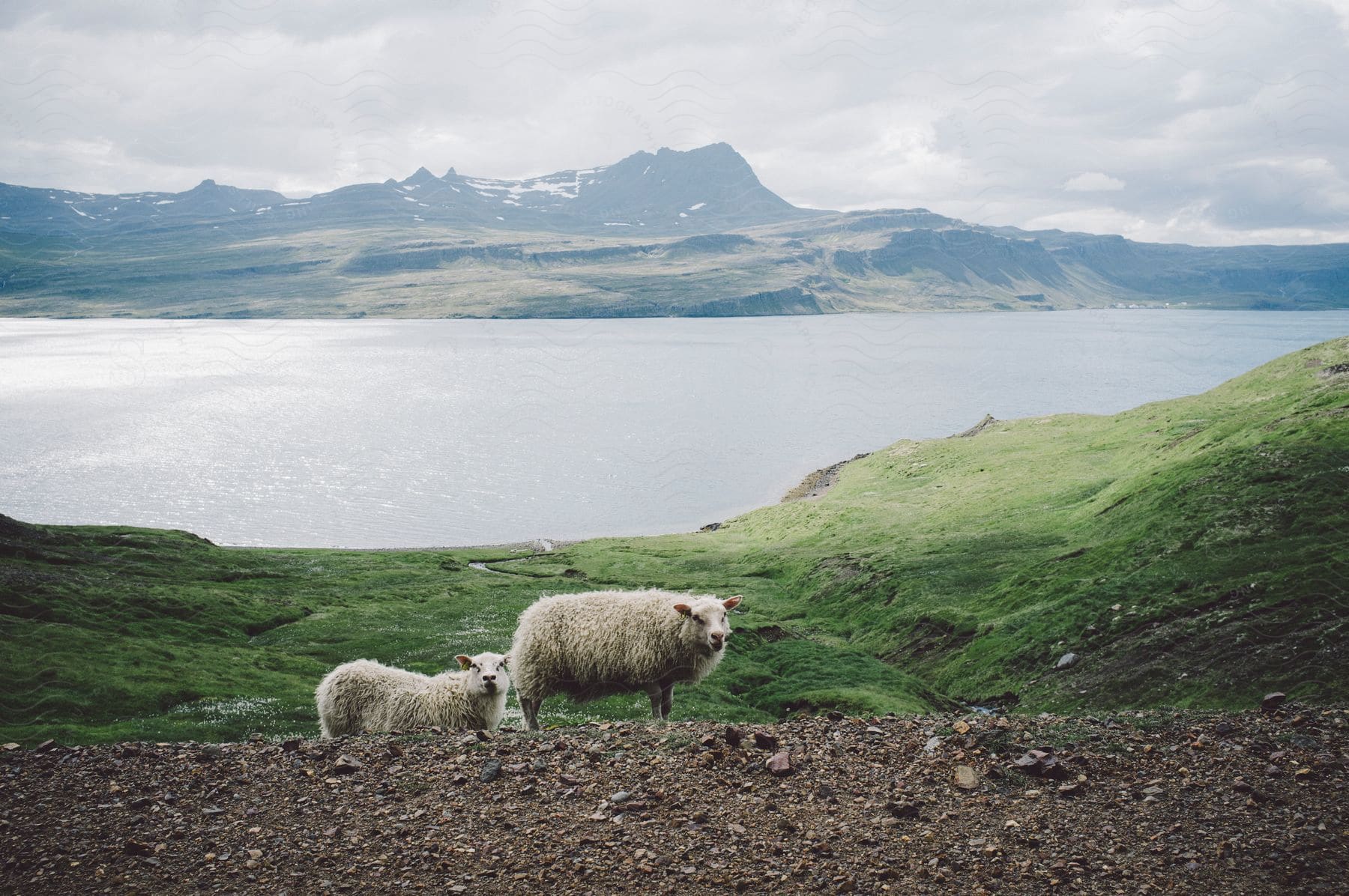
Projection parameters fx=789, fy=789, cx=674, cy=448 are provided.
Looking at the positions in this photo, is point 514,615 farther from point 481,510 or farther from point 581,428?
point 581,428

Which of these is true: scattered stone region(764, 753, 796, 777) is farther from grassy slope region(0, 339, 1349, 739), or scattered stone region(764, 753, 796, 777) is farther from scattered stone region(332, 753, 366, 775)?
grassy slope region(0, 339, 1349, 739)

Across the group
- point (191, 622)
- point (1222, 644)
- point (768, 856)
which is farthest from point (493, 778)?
point (191, 622)

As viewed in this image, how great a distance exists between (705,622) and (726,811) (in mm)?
8199

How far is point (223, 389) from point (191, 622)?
157 metres

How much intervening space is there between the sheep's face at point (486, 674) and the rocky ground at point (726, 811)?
461 centimetres

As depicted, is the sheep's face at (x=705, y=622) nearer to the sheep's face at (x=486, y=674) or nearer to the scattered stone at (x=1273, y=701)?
the sheep's face at (x=486, y=674)

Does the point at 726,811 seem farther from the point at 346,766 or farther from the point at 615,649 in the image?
the point at 615,649

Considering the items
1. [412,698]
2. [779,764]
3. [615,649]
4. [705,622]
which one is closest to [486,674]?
[412,698]

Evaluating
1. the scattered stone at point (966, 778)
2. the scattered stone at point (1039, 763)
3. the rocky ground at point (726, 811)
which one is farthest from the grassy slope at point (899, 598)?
the scattered stone at point (966, 778)

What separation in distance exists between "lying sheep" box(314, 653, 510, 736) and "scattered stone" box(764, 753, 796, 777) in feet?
28.0

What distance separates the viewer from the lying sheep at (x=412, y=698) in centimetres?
1867

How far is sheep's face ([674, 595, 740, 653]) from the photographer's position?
730 inches

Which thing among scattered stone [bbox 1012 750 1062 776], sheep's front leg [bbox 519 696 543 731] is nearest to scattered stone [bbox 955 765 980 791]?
scattered stone [bbox 1012 750 1062 776]

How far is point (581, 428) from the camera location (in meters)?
140
